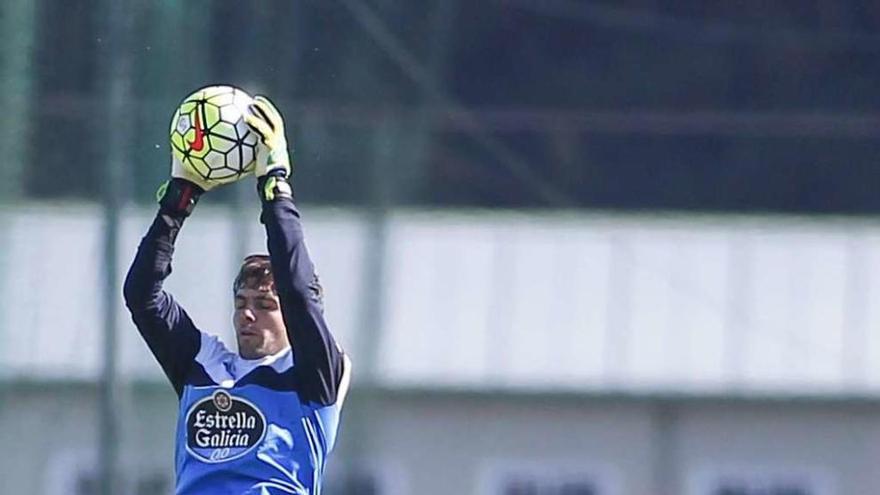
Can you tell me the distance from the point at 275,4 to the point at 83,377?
1.24 m

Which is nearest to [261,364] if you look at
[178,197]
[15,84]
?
[178,197]

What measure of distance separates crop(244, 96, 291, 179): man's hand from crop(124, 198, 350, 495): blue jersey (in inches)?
3.9

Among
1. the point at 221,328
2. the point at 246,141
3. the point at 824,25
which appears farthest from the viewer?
the point at 824,25

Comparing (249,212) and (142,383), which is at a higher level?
(249,212)

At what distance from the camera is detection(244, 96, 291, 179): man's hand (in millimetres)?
4145

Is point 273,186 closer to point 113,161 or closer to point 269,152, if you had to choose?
point 269,152

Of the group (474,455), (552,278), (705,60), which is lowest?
(474,455)

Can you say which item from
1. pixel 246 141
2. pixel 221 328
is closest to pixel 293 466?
pixel 246 141

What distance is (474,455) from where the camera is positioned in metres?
7.14

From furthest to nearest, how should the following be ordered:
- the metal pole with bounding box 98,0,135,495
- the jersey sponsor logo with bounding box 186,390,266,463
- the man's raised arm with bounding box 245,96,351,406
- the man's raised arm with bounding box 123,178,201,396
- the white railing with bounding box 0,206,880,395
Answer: the white railing with bounding box 0,206,880,395 → the metal pole with bounding box 98,0,135,495 → the man's raised arm with bounding box 123,178,201,396 → the jersey sponsor logo with bounding box 186,390,266,463 → the man's raised arm with bounding box 245,96,351,406

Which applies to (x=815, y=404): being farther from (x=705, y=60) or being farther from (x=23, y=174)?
(x=23, y=174)

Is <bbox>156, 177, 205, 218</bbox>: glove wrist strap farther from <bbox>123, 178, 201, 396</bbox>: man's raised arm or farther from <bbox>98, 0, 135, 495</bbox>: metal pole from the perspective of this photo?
<bbox>98, 0, 135, 495</bbox>: metal pole

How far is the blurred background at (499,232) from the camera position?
22.3 feet

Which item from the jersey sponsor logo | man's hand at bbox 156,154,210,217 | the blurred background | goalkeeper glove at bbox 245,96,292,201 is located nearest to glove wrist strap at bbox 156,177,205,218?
man's hand at bbox 156,154,210,217
